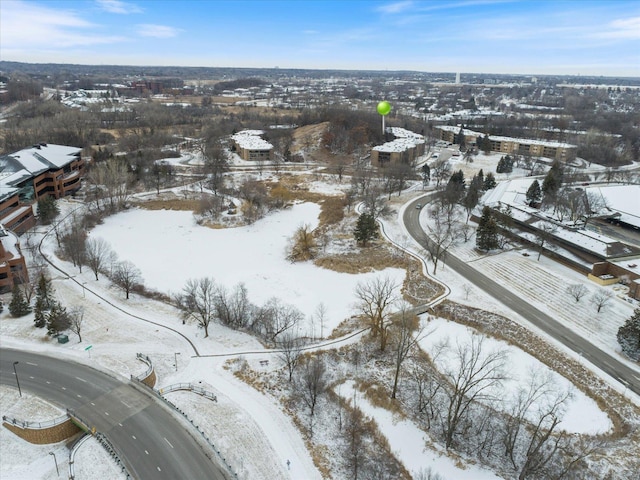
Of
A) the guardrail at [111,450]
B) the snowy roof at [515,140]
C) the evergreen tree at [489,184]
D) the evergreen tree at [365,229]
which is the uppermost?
the snowy roof at [515,140]

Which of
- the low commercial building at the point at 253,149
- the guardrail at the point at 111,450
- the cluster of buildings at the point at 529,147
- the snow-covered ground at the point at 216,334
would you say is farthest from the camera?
the cluster of buildings at the point at 529,147

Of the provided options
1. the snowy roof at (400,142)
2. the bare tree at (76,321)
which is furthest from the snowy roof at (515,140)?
the bare tree at (76,321)

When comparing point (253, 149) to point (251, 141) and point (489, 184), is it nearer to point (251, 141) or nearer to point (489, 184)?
point (251, 141)

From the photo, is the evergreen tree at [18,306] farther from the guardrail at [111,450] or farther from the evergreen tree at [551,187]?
the evergreen tree at [551,187]

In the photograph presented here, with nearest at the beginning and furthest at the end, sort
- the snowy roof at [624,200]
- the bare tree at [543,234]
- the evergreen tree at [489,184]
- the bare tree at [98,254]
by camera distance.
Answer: the bare tree at [98,254]
the bare tree at [543,234]
the snowy roof at [624,200]
the evergreen tree at [489,184]

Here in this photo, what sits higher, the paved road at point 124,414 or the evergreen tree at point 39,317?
the evergreen tree at point 39,317

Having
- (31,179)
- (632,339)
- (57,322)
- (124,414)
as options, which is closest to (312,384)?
(124,414)
